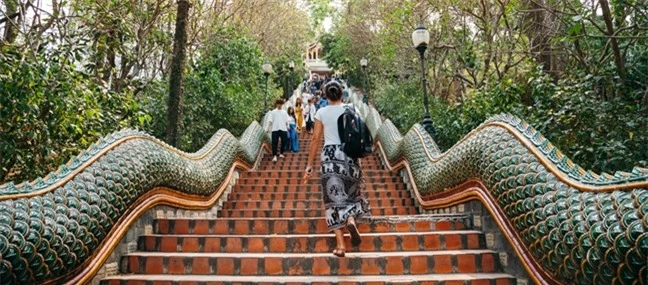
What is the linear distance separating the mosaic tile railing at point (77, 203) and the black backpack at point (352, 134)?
1.98 meters

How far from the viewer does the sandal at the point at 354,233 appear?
14.6 ft

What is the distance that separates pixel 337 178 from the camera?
4.59m

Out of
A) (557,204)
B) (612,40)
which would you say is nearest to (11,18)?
(557,204)

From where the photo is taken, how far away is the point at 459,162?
5703 millimetres

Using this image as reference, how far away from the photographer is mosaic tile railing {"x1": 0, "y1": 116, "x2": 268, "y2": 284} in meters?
3.14

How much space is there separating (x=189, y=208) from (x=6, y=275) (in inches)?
143

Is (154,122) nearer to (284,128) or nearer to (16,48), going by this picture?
(284,128)

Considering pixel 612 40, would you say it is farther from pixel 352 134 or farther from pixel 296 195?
pixel 296 195

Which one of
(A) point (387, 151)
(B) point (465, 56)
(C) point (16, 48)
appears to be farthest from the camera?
(B) point (465, 56)

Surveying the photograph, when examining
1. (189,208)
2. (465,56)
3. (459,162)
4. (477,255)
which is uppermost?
(465,56)

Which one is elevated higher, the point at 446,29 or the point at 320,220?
the point at 446,29

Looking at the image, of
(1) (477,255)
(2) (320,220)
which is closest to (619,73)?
(1) (477,255)

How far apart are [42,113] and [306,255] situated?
377 centimetres

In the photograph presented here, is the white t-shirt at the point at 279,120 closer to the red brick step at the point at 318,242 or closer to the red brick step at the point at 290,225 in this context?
the red brick step at the point at 290,225
